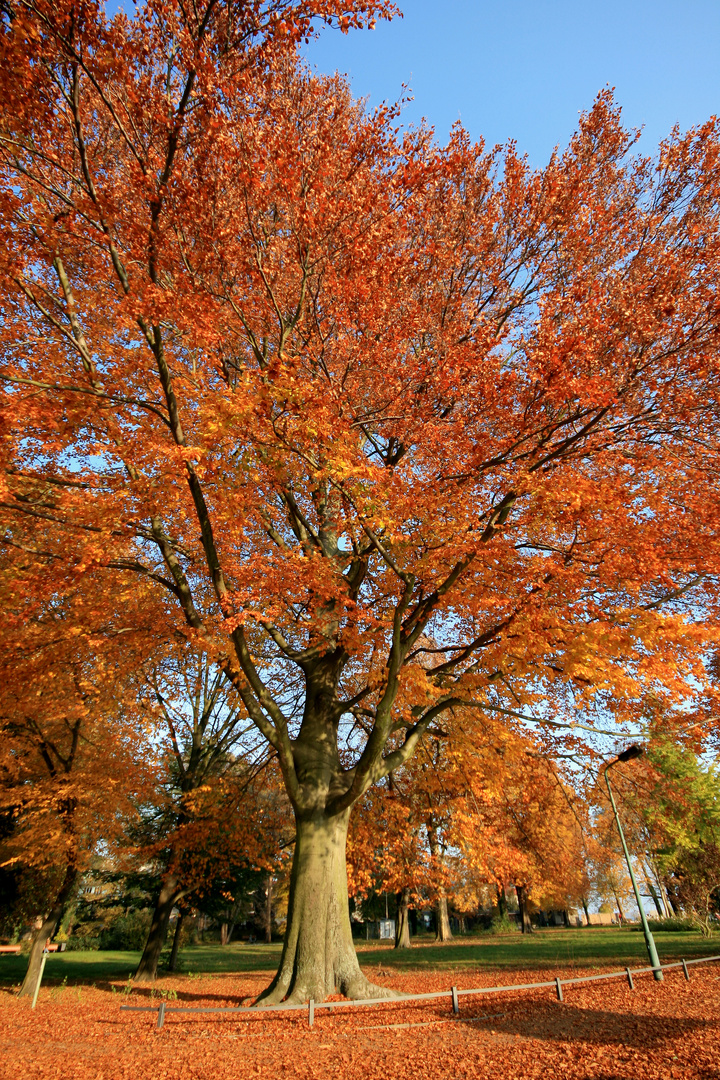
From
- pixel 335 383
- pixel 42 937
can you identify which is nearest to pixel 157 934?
pixel 42 937

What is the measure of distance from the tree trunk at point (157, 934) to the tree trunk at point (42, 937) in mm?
2983

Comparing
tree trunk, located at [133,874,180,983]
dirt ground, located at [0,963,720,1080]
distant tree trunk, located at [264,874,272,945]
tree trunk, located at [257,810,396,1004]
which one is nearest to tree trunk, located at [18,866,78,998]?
dirt ground, located at [0,963,720,1080]

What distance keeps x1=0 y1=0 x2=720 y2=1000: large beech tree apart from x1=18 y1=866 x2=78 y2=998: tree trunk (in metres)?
7.78

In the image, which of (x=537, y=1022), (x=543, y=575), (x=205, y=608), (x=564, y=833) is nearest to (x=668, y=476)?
(x=543, y=575)

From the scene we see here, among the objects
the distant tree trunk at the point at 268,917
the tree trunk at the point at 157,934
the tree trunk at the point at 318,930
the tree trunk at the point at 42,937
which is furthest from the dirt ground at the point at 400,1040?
the distant tree trunk at the point at 268,917

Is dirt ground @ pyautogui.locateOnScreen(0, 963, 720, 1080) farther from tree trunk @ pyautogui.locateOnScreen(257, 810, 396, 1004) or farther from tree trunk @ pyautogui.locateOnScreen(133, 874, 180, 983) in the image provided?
tree trunk @ pyautogui.locateOnScreen(133, 874, 180, 983)

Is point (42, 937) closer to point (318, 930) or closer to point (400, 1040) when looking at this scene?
point (318, 930)

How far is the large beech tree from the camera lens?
23.5 feet

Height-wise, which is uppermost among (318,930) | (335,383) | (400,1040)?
(335,383)

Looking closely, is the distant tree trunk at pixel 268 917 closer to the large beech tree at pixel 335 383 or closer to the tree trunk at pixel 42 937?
the tree trunk at pixel 42 937

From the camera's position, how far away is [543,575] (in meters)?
8.74

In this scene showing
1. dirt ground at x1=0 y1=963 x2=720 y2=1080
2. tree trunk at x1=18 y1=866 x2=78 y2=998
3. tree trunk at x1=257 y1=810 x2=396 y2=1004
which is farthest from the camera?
tree trunk at x1=18 y1=866 x2=78 y2=998

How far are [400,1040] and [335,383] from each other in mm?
9560

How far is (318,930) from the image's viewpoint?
855 centimetres
